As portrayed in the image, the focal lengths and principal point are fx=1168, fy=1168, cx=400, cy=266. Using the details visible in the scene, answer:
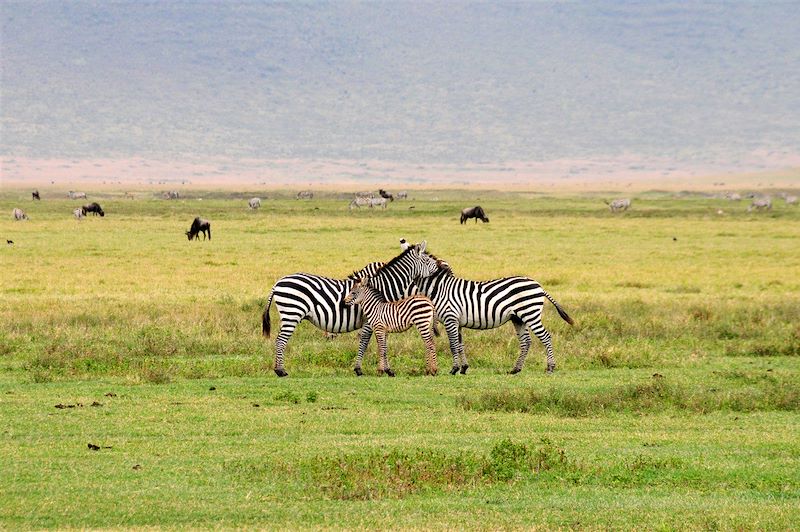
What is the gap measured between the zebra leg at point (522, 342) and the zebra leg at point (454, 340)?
829 millimetres

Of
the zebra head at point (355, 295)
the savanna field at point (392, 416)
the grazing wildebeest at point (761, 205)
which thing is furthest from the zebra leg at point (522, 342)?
the grazing wildebeest at point (761, 205)

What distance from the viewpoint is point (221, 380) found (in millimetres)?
16234

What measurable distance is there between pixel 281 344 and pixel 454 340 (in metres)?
2.54

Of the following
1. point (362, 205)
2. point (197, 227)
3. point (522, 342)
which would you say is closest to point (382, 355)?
point (522, 342)

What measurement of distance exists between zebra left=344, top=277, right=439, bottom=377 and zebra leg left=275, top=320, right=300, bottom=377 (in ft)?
3.13

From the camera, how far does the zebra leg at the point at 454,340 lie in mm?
17094

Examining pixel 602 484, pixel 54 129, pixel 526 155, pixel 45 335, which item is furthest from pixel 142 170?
pixel 602 484

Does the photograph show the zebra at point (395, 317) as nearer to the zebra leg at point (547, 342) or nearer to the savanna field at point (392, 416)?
the savanna field at point (392, 416)

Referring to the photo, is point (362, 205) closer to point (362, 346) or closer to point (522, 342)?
point (522, 342)

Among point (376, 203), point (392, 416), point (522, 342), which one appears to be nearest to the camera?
point (392, 416)

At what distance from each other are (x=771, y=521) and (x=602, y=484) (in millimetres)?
1693

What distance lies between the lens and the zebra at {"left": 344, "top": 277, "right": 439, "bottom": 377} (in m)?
16.7

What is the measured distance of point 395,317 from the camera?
1686 cm

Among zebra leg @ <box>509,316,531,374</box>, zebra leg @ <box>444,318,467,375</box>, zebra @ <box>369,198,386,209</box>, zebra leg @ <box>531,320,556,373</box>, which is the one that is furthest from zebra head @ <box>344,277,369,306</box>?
zebra @ <box>369,198,386,209</box>
